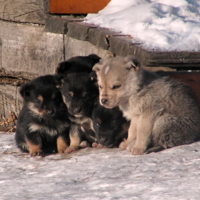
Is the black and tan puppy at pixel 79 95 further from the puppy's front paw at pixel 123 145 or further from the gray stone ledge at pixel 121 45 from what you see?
the puppy's front paw at pixel 123 145

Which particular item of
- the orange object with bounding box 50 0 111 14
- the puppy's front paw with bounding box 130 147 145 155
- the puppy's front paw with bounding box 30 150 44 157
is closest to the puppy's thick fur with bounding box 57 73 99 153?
the puppy's front paw with bounding box 30 150 44 157

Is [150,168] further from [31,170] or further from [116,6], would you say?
[116,6]

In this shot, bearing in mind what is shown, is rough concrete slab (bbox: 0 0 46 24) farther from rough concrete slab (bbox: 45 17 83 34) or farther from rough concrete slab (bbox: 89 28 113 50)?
rough concrete slab (bbox: 89 28 113 50)

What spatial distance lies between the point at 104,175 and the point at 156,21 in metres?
2.82

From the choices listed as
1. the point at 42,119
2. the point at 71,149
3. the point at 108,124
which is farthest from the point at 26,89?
the point at 108,124

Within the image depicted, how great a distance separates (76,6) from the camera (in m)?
7.58

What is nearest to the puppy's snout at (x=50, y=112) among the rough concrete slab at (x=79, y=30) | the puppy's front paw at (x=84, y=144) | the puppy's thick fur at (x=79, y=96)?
the puppy's thick fur at (x=79, y=96)

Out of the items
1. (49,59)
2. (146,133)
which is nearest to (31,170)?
(146,133)

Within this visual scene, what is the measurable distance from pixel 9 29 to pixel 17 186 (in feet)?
12.7

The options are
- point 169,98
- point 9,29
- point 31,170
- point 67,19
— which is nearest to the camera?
point 31,170

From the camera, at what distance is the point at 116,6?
7543 mm

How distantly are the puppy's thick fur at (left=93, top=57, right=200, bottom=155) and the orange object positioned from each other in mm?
1964

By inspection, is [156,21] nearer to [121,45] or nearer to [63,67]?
[121,45]

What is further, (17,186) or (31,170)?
(31,170)
